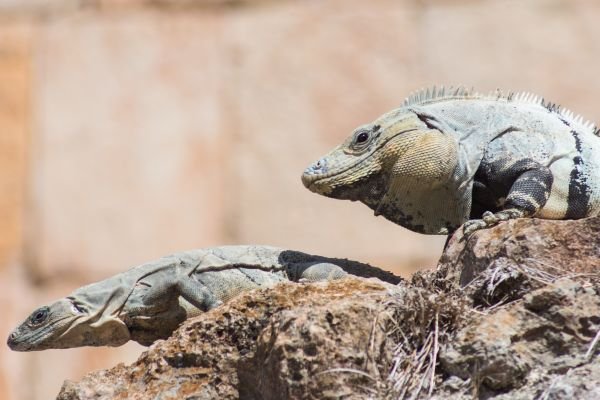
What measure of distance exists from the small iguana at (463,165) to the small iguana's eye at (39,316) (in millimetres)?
1438

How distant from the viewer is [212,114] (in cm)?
1336

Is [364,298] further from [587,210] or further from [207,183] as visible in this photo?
[207,183]

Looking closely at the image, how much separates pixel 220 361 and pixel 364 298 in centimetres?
58

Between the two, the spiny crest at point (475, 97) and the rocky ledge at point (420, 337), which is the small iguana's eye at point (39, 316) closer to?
the rocky ledge at point (420, 337)

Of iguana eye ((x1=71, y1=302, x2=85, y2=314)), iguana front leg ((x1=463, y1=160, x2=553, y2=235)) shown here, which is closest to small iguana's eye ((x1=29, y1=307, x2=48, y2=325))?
iguana eye ((x1=71, y1=302, x2=85, y2=314))

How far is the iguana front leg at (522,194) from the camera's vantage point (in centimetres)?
649

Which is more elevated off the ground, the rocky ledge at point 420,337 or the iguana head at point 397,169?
the iguana head at point 397,169

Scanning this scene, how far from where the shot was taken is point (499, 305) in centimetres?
611

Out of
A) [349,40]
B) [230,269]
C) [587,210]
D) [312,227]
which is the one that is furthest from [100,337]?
[349,40]

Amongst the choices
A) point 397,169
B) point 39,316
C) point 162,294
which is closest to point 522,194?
point 397,169

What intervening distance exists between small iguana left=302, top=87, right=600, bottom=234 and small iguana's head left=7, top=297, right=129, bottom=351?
124 cm

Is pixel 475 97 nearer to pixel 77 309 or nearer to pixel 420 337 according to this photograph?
pixel 420 337

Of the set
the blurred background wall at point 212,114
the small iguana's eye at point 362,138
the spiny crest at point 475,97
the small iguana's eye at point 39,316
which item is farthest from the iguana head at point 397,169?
the blurred background wall at point 212,114

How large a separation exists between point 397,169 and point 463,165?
26 cm
